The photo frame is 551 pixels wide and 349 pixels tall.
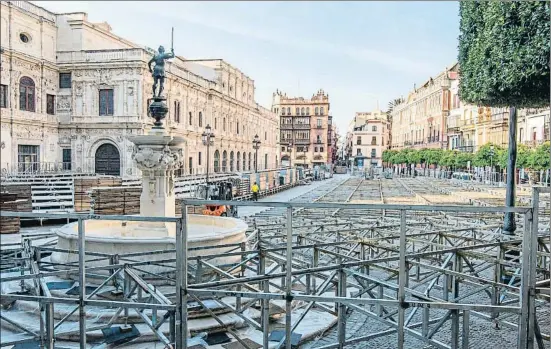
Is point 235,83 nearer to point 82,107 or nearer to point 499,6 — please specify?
point 82,107

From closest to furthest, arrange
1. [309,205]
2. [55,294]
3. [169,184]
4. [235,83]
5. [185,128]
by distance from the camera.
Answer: [309,205], [55,294], [169,184], [185,128], [235,83]

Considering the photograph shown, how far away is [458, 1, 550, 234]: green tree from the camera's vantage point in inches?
314

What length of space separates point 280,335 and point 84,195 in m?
16.3

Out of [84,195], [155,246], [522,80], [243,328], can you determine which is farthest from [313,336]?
[84,195]

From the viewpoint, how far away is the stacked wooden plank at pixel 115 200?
58.2 feet

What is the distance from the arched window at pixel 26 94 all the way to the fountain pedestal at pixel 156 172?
2996 cm

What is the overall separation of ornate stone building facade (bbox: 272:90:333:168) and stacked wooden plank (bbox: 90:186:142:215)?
8079 centimetres

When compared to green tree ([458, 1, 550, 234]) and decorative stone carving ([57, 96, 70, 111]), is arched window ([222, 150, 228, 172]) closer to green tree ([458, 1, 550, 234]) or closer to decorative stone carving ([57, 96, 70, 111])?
decorative stone carving ([57, 96, 70, 111])

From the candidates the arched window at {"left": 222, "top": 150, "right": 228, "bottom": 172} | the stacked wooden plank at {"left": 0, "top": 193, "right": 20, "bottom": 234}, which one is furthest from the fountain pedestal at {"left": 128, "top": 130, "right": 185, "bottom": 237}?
the arched window at {"left": 222, "top": 150, "right": 228, "bottom": 172}

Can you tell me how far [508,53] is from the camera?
8602 mm

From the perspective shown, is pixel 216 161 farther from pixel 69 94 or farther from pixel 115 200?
pixel 115 200

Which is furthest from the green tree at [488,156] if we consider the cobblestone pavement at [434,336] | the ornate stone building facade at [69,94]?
the cobblestone pavement at [434,336]

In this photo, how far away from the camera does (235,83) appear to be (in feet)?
203

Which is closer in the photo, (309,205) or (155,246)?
(309,205)
